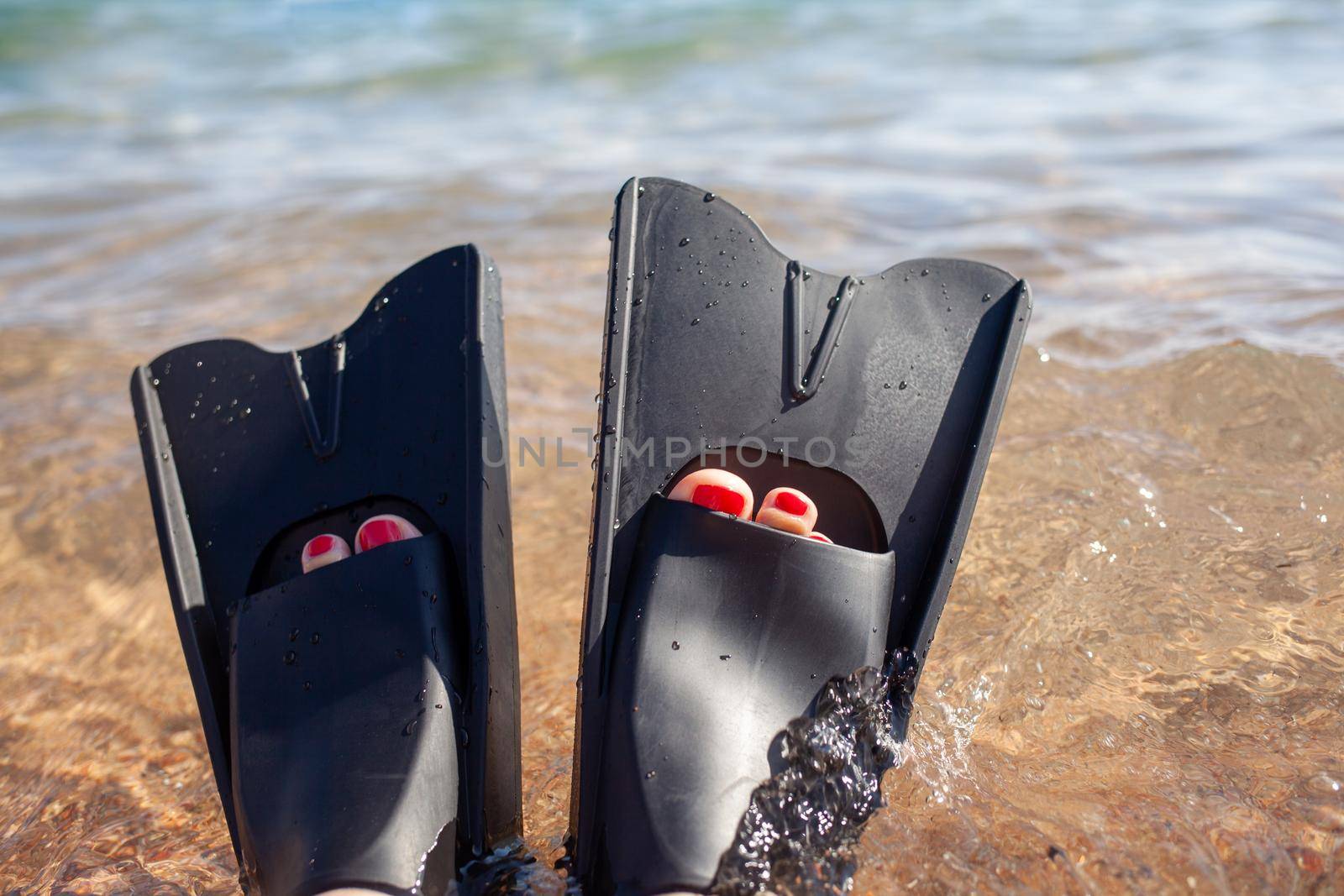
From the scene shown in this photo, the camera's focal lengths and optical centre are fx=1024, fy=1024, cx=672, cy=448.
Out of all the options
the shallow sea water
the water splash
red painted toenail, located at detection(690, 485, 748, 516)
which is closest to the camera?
the water splash

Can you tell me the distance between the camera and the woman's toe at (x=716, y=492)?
5.33 ft

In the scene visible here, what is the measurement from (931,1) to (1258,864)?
10.1 metres

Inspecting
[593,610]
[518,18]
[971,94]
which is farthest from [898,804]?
[518,18]

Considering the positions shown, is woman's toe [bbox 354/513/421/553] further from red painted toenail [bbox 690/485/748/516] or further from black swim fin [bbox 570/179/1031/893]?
red painted toenail [bbox 690/485/748/516]

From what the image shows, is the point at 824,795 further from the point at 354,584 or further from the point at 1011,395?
the point at 1011,395

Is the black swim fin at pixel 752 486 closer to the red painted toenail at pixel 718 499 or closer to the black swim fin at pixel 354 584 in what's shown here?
the red painted toenail at pixel 718 499

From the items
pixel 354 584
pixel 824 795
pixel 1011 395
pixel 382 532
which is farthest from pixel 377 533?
pixel 1011 395

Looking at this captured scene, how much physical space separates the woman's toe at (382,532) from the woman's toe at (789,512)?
0.57 metres

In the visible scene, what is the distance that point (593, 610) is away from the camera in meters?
1.47

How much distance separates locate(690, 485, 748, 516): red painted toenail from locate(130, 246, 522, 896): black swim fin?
1.02 feet

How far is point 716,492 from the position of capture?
1.63 meters

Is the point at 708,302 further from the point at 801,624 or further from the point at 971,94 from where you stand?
the point at 971,94

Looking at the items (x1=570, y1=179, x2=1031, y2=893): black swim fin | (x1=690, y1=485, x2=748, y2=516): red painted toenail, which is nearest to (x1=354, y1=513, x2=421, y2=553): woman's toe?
(x1=570, y1=179, x2=1031, y2=893): black swim fin

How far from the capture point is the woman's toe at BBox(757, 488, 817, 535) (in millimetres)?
1628
